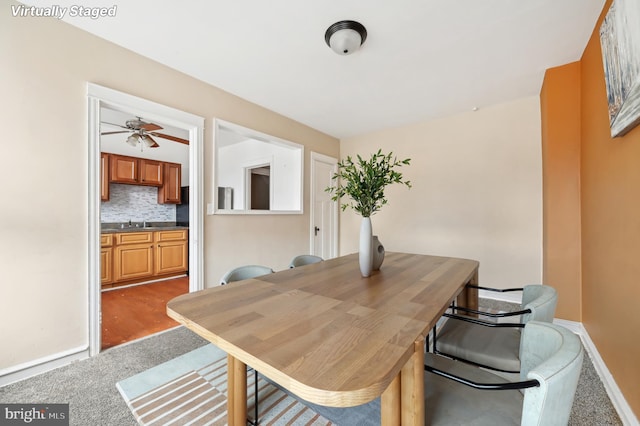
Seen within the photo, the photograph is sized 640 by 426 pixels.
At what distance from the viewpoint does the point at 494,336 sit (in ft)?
4.57

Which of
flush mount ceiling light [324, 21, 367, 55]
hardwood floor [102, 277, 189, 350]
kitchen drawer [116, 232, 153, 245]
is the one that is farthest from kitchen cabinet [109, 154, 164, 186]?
flush mount ceiling light [324, 21, 367, 55]

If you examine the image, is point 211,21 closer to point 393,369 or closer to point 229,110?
point 229,110

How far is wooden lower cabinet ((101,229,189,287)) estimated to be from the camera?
3773mm

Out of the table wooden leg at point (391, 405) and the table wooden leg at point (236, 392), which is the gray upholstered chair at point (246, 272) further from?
the table wooden leg at point (391, 405)

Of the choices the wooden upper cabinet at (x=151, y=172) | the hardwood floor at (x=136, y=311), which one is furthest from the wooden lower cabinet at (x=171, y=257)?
the wooden upper cabinet at (x=151, y=172)

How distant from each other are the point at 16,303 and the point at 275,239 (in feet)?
7.76

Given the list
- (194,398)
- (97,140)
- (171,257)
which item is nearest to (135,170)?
(171,257)

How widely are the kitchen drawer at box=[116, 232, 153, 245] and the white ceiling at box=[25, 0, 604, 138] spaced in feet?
9.35

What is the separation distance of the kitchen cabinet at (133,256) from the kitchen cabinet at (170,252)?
Answer: 12cm

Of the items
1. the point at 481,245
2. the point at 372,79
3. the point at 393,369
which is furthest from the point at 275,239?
the point at 393,369

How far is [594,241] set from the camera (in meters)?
1.94

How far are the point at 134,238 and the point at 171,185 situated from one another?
1.34m

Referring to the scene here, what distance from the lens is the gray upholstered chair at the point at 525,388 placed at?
2.08 ft

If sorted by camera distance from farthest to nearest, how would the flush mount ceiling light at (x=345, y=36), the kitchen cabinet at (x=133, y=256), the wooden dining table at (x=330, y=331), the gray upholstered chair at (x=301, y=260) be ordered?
1. the kitchen cabinet at (x=133, y=256)
2. the gray upholstered chair at (x=301, y=260)
3. the flush mount ceiling light at (x=345, y=36)
4. the wooden dining table at (x=330, y=331)
